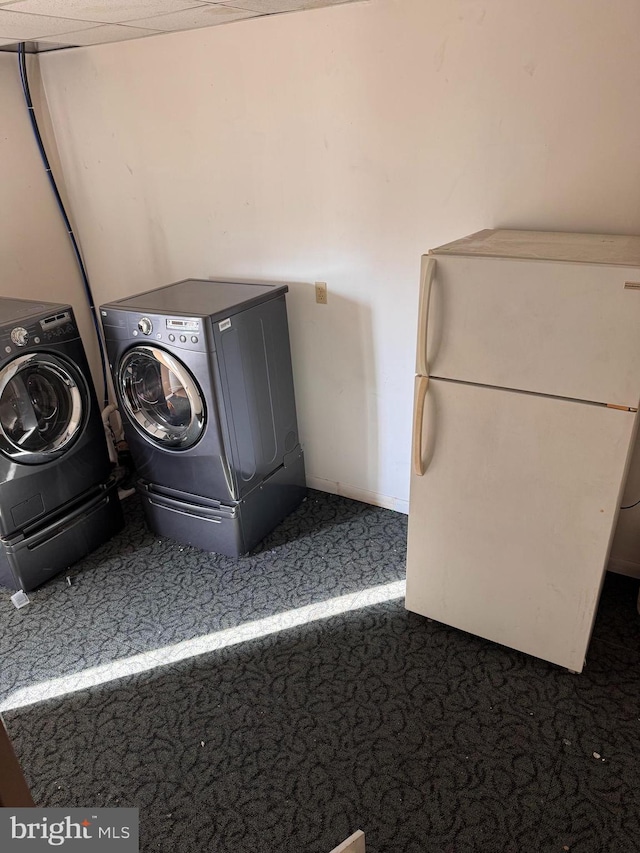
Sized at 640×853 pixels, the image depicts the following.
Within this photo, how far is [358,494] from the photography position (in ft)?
10.1

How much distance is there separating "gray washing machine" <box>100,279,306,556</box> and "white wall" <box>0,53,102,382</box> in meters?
0.85

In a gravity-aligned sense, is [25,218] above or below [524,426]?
above

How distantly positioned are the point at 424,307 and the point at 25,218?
230 centimetres

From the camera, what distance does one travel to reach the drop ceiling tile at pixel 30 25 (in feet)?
6.44

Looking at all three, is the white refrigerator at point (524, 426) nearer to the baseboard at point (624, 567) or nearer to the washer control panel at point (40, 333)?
the baseboard at point (624, 567)

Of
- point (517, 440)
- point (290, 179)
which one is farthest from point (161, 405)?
point (517, 440)

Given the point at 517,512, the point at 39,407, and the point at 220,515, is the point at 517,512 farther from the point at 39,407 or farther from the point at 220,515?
the point at 39,407

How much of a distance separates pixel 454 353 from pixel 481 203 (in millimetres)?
736

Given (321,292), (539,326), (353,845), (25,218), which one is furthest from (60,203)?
(353,845)

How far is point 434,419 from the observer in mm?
1957

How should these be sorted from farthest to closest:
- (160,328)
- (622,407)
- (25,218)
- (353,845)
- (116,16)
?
(25,218)
(160,328)
(116,16)
(622,407)
(353,845)

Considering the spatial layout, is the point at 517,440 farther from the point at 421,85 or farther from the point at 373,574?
the point at 421,85

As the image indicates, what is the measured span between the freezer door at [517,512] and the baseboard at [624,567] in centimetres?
63

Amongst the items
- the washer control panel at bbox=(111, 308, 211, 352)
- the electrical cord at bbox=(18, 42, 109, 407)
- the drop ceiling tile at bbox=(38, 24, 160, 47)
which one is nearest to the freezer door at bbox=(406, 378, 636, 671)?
the washer control panel at bbox=(111, 308, 211, 352)
